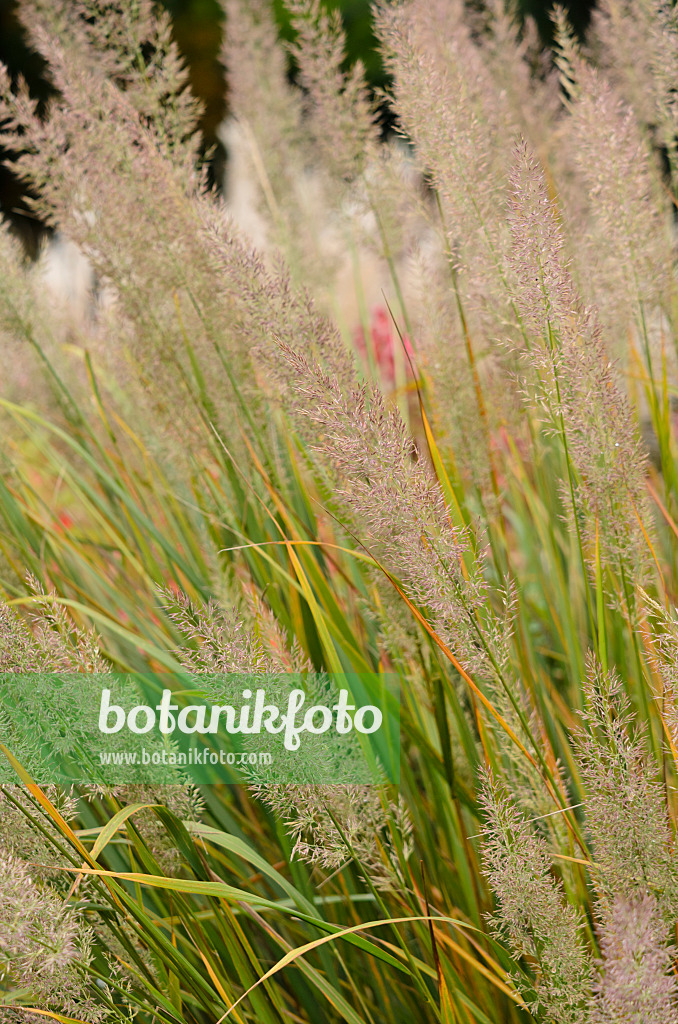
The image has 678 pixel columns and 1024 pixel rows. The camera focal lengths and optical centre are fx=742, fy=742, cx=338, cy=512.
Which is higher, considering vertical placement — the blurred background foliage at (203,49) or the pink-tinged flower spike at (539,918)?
the blurred background foliage at (203,49)

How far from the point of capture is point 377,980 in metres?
1.06

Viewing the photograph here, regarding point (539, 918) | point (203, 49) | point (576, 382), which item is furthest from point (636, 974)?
point (203, 49)

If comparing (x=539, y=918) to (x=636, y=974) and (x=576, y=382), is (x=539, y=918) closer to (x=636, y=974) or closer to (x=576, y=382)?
(x=636, y=974)

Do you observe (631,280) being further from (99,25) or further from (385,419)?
(99,25)

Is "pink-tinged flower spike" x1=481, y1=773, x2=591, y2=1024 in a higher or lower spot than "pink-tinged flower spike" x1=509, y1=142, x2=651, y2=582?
lower

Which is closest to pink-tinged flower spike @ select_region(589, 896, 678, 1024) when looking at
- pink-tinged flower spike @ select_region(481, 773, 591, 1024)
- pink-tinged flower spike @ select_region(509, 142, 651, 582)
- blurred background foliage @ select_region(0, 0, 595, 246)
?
pink-tinged flower spike @ select_region(481, 773, 591, 1024)

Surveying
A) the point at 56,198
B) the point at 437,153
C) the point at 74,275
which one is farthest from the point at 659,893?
the point at 74,275

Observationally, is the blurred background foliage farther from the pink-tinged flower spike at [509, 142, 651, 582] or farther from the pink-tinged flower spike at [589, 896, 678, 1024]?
the pink-tinged flower spike at [589, 896, 678, 1024]

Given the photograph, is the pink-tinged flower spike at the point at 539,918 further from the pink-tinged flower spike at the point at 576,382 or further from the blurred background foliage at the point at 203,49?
the blurred background foliage at the point at 203,49

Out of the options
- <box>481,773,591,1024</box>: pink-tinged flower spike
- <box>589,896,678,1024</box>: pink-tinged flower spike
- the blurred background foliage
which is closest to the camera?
<box>589,896,678,1024</box>: pink-tinged flower spike

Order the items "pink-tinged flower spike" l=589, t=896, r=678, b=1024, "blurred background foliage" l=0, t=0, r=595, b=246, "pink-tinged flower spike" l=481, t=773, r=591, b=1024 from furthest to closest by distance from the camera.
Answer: "blurred background foliage" l=0, t=0, r=595, b=246 → "pink-tinged flower spike" l=481, t=773, r=591, b=1024 → "pink-tinged flower spike" l=589, t=896, r=678, b=1024

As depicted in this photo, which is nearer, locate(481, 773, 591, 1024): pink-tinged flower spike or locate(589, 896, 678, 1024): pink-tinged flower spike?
locate(589, 896, 678, 1024): pink-tinged flower spike

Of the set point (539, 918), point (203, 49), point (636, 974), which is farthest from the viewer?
point (203, 49)

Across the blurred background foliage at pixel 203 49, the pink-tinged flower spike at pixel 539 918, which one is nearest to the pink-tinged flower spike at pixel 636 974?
the pink-tinged flower spike at pixel 539 918
